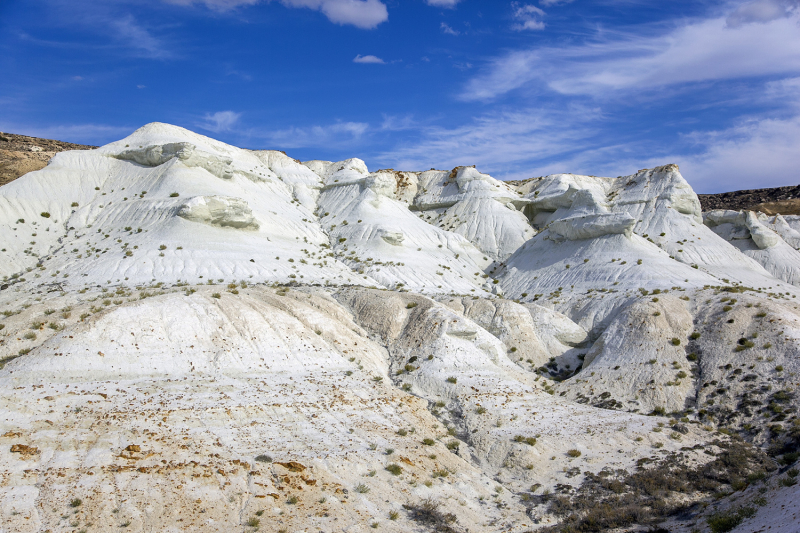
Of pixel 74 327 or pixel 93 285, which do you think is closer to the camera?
pixel 74 327

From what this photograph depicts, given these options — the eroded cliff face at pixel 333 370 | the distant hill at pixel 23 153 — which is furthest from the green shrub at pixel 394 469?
the distant hill at pixel 23 153

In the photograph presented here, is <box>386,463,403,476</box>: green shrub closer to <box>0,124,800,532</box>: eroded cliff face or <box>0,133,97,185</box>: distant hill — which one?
<box>0,124,800,532</box>: eroded cliff face

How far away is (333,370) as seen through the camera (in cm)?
2156

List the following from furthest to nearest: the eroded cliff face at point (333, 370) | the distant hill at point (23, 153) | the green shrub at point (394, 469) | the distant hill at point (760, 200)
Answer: the distant hill at point (760, 200) < the distant hill at point (23, 153) < the green shrub at point (394, 469) < the eroded cliff face at point (333, 370)

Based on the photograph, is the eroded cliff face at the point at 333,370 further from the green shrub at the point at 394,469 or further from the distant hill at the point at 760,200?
the distant hill at the point at 760,200

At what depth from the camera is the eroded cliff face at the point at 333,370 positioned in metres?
13.7

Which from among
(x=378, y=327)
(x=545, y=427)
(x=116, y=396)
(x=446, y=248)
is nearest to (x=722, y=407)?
(x=545, y=427)

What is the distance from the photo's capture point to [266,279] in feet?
108

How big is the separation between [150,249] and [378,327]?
17.0m

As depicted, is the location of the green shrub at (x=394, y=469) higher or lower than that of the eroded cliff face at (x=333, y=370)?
lower

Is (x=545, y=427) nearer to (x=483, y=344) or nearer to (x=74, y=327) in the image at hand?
(x=483, y=344)

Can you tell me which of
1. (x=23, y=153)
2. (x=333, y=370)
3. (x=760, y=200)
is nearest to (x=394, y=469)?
(x=333, y=370)

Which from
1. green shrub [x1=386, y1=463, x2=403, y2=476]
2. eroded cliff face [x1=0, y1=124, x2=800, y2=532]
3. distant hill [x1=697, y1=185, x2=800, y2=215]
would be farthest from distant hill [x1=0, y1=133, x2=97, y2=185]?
distant hill [x1=697, y1=185, x2=800, y2=215]

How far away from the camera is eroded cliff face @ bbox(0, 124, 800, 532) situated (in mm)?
13664
